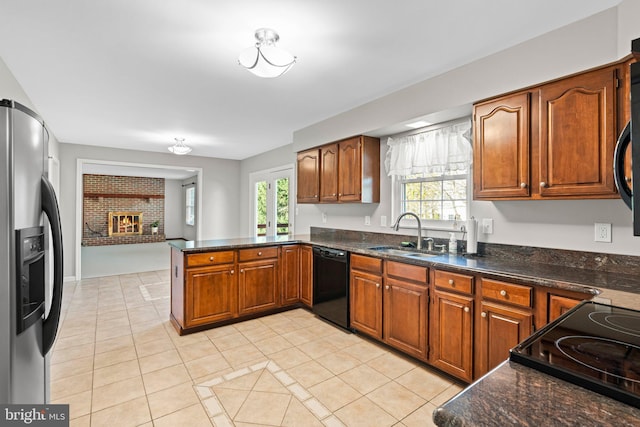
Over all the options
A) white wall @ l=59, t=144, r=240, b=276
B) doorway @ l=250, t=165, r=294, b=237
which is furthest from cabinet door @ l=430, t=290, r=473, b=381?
white wall @ l=59, t=144, r=240, b=276

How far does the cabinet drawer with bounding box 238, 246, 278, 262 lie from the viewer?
3.57 meters

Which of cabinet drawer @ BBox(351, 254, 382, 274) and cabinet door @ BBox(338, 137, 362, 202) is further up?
cabinet door @ BBox(338, 137, 362, 202)

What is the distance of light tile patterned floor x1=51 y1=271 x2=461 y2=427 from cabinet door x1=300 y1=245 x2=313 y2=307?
1.00ft

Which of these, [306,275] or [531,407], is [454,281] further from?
[306,275]

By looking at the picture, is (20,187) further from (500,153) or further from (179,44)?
(500,153)

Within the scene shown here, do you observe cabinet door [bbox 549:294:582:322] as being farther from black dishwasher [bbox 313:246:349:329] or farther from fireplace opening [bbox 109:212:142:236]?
fireplace opening [bbox 109:212:142:236]

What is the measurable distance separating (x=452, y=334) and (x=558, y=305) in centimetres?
75

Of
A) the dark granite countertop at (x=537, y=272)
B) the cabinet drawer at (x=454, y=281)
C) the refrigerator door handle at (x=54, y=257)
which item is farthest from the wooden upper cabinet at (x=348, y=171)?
the refrigerator door handle at (x=54, y=257)

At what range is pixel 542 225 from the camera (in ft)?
7.95

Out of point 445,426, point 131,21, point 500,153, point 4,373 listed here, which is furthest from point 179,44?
point 445,426

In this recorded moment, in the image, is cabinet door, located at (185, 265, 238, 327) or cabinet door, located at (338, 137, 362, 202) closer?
cabinet door, located at (185, 265, 238, 327)

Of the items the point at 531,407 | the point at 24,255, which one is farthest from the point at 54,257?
the point at 531,407

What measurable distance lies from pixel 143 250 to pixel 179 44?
8.71 m

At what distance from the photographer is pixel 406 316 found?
8.79ft
